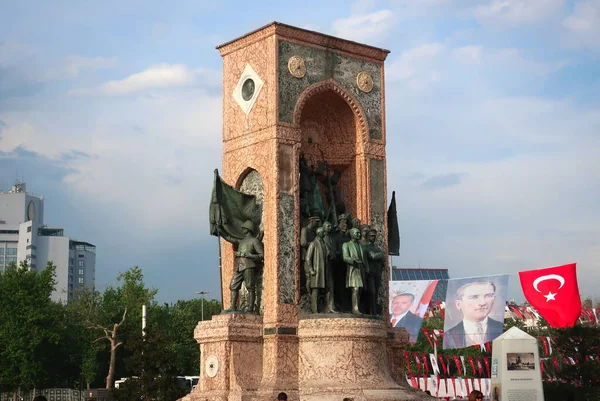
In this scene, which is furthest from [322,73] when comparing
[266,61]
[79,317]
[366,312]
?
[79,317]

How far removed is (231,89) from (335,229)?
438 cm

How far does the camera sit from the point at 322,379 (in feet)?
63.5

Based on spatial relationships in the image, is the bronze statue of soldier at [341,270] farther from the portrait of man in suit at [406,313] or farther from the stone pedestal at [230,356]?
the portrait of man in suit at [406,313]

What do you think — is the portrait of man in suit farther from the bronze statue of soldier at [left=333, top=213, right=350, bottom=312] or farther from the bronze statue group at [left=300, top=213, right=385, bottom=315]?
the bronze statue of soldier at [left=333, top=213, right=350, bottom=312]

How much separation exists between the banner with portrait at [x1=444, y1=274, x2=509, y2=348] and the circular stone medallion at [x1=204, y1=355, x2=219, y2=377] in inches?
1137

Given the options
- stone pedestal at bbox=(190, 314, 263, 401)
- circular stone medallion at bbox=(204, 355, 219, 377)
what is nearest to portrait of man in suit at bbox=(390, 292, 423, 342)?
stone pedestal at bbox=(190, 314, 263, 401)

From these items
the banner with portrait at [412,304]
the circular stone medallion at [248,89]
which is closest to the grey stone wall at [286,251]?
the circular stone medallion at [248,89]

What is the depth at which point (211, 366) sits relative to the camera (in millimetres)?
20000

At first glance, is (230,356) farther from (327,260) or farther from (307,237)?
(307,237)

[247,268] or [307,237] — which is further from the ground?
[307,237]

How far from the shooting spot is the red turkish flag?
1297 inches

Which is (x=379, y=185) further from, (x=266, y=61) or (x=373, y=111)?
(x=266, y=61)

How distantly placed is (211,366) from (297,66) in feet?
23.5

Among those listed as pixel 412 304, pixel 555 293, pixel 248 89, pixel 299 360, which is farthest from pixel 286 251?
pixel 412 304
